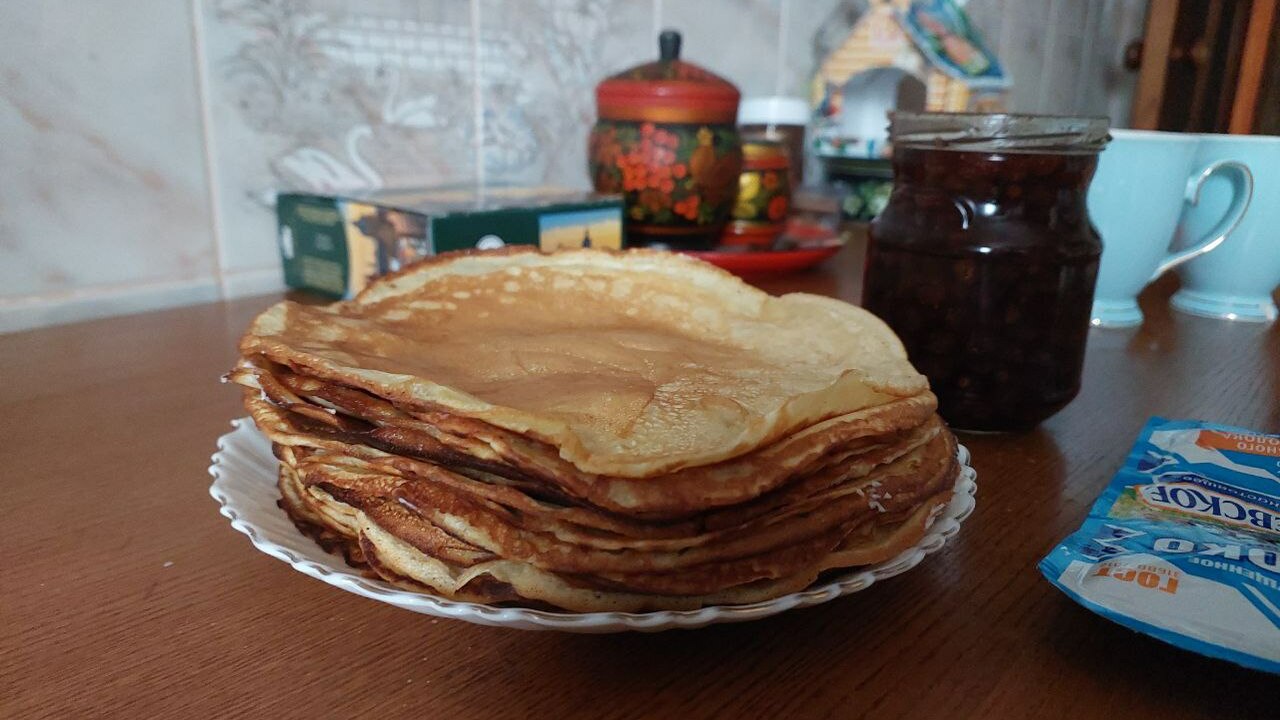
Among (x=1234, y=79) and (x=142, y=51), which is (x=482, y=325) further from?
(x=1234, y=79)

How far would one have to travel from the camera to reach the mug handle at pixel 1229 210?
0.92m

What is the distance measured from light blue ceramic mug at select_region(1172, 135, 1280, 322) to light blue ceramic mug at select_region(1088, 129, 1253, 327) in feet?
0.08

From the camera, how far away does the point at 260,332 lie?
45 centimetres

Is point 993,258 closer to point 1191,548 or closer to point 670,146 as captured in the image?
point 1191,548

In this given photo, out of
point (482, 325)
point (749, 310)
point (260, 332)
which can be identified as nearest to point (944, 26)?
point (749, 310)

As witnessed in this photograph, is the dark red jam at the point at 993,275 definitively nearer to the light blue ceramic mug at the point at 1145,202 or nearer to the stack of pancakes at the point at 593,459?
the stack of pancakes at the point at 593,459

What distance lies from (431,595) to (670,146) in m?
0.89

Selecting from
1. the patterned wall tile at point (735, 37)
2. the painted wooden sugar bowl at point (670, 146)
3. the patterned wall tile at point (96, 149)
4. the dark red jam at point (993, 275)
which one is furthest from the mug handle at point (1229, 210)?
the patterned wall tile at point (96, 149)

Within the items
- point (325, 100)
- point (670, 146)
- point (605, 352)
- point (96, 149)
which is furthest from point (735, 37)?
point (605, 352)

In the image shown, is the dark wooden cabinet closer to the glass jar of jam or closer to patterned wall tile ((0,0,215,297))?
the glass jar of jam

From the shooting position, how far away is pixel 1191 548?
43cm

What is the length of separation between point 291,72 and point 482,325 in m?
0.67

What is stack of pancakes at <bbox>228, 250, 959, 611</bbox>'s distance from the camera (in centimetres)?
34

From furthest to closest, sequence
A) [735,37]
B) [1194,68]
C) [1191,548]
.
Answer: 1. [1194,68]
2. [735,37]
3. [1191,548]
